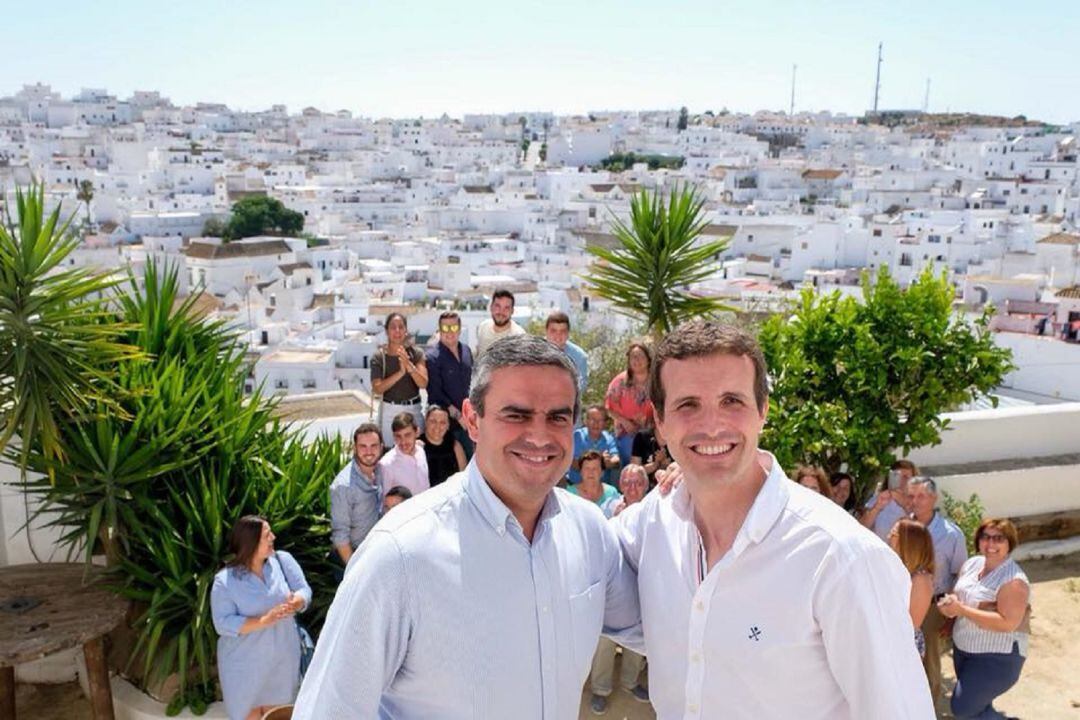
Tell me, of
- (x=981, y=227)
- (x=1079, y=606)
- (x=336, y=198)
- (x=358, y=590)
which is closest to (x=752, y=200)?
(x=981, y=227)

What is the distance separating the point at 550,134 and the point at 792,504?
113129 mm

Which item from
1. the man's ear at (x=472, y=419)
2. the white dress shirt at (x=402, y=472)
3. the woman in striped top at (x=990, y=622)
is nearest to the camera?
the man's ear at (x=472, y=419)

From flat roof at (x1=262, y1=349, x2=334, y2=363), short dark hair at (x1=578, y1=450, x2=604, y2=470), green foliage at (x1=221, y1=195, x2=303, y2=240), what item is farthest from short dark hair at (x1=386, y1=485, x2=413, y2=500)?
green foliage at (x1=221, y1=195, x2=303, y2=240)

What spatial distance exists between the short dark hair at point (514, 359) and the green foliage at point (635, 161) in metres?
82.4

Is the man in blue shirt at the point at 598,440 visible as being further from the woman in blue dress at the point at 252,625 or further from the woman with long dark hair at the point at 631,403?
the woman in blue dress at the point at 252,625

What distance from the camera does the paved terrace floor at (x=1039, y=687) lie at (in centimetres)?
416

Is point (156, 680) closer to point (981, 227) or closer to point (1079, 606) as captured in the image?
point (1079, 606)

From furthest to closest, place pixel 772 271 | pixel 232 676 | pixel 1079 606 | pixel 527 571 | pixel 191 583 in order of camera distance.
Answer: pixel 772 271 < pixel 1079 606 < pixel 191 583 < pixel 232 676 < pixel 527 571

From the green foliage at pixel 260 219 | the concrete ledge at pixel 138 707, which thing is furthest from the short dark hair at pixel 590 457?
the green foliage at pixel 260 219

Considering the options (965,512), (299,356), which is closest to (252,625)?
(965,512)

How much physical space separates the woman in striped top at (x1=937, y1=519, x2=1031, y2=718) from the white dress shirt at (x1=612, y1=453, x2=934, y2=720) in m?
2.65

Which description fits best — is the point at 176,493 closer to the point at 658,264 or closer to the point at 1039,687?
the point at 658,264

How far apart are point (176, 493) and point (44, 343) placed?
2.66ft

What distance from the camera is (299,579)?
3668 mm
